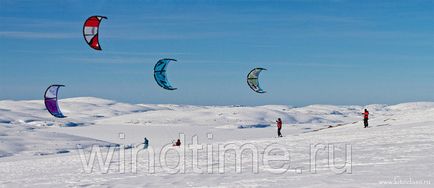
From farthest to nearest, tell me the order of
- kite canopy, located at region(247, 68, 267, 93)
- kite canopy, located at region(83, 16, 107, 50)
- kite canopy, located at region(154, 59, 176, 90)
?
kite canopy, located at region(247, 68, 267, 93) < kite canopy, located at region(154, 59, 176, 90) < kite canopy, located at region(83, 16, 107, 50)

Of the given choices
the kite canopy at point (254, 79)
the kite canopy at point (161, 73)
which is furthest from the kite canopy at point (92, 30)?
the kite canopy at point (254, 79)

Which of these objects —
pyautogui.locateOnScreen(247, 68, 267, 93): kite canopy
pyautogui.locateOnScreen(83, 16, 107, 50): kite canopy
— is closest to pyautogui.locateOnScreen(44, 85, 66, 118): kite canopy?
pyautogui.locateOnScreen(83, 16, 107, 50): kite canopy

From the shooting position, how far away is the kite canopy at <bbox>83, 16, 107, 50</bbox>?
22.9 metres

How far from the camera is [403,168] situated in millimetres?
11664

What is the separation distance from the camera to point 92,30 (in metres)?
23.8

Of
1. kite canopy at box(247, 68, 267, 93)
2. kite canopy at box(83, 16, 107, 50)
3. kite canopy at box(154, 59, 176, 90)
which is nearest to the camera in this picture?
kite canopy at box(83, 16, 107, 50)

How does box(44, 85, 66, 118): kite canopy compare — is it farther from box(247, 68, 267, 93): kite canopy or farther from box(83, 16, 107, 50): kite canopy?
box(247, 68, 267, 93): kite canopy

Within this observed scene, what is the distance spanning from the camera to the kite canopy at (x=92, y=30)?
22938 mm

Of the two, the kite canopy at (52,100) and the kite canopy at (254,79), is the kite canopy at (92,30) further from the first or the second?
the kite canopy at (254,79)

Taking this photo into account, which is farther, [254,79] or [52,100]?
[254,79]

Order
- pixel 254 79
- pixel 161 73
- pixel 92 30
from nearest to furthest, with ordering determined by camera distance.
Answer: pixel 92 30
pixel 161 73
pixel 254 79

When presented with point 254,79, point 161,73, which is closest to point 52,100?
point 161,73

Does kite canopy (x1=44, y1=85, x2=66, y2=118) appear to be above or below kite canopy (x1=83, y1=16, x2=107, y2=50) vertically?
below

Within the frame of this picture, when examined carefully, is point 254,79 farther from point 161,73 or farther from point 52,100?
point 52,100
